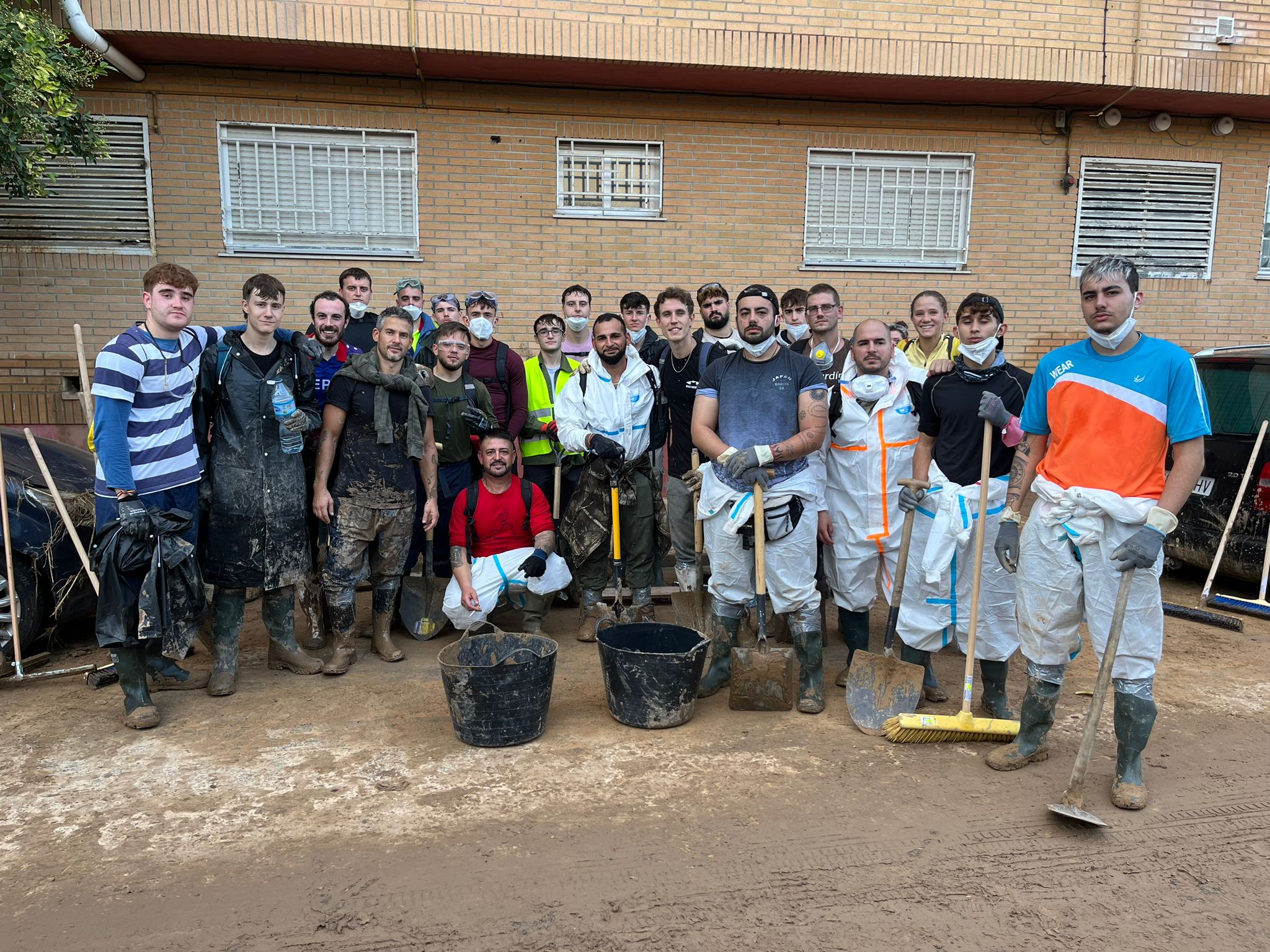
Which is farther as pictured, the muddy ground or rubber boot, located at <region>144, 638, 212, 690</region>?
rubber boot, located at <region>144, 638, 212, 690</region>

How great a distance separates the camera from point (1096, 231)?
9711 millimetres

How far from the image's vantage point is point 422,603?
5.63 m

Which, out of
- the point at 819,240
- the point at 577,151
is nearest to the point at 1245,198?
the point at 819,240

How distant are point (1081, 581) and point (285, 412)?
398cm

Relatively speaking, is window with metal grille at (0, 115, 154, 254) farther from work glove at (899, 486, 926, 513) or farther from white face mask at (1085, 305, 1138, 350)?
white face mask at (1085, 305, 1138, 350)

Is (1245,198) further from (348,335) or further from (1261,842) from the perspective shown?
(348,335)

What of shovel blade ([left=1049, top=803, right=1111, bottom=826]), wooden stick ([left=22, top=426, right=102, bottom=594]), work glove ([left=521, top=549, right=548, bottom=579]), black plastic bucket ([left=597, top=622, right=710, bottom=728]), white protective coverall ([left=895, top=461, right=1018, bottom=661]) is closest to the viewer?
Answer: shovel blade ([left=1049, top=803, right=1111, bottom=826])

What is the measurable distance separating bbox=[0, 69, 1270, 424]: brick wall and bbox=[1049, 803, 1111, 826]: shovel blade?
6569 millimetres

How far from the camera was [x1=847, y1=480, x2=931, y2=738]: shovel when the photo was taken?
14.1 ft

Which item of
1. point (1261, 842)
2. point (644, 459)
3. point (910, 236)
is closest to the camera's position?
point (1261, 842)

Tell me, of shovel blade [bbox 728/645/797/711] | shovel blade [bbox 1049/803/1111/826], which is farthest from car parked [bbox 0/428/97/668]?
shovel blade [bbox 1049/803/1111/826]

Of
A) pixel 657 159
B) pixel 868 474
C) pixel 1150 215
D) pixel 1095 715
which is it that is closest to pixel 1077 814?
pixel 1095 715

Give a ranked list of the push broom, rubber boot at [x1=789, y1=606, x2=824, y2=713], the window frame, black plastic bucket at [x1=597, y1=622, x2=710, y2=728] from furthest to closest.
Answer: the window frame
rubber boot at [x1=789, y1=606, x2=824, y2=713]
black plastic bucket at [x1=597, y1=622, x2=710, y2=728]
the push broom

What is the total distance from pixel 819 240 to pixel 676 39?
8.15ft
